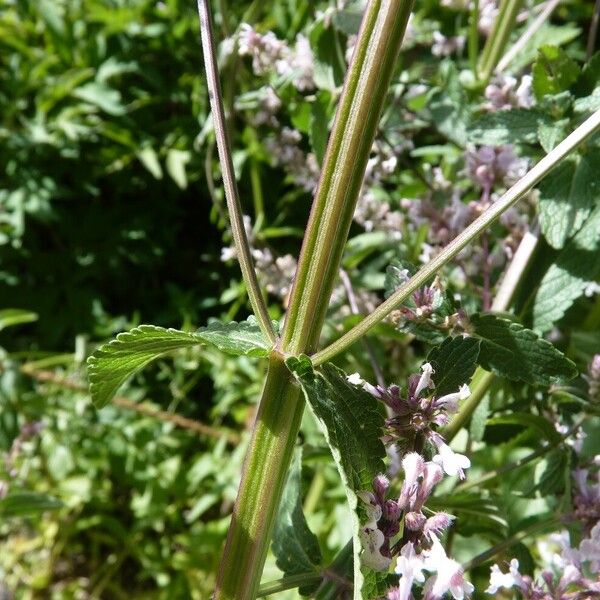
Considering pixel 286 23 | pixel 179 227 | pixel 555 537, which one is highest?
pixel 286 23

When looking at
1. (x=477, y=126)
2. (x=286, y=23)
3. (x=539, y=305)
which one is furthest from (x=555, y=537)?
(x=286, y=23)

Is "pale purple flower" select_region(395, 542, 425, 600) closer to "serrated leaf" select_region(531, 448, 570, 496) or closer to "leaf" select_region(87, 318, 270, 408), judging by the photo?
"leaf" select_region(87, 318, 270, 408)

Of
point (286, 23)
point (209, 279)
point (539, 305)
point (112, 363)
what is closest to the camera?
point (112, 363)

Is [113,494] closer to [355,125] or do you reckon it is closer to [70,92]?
[70,92]

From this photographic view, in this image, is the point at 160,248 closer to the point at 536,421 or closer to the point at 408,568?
the point at 536,421

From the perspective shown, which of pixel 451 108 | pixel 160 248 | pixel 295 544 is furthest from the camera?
pixel 160 248

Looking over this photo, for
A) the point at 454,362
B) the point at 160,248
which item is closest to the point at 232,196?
the point at 454,362

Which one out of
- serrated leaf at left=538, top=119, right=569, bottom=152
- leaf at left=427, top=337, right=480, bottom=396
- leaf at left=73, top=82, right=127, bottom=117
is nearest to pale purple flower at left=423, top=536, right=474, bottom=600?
leaf at left=427, top=337, right=480, bottom=396
